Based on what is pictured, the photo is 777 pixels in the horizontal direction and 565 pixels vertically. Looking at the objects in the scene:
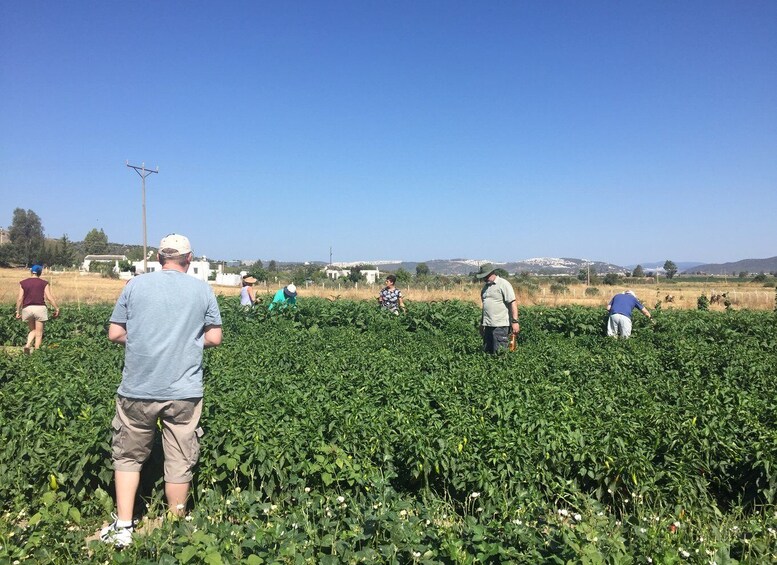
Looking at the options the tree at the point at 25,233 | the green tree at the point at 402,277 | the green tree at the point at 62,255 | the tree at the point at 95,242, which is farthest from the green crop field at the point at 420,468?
the tree at the point at 95,242

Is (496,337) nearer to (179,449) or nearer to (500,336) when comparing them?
(500,336)

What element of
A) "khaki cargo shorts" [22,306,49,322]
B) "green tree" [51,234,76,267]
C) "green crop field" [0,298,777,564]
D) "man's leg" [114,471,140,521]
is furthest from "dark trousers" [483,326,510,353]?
"green tree" [51,234,76,267]

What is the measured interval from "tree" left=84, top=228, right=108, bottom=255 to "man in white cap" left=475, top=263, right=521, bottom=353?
122 meters

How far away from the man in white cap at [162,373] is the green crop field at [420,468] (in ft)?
0.89

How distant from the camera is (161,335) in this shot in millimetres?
3955

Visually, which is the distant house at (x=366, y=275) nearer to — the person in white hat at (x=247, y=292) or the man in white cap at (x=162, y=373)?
the person in white hat at (x=247, y=292)

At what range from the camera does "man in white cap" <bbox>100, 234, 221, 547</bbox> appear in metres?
3.93

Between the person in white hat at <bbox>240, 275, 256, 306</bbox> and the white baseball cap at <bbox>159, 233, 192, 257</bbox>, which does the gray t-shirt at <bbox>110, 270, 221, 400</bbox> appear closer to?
the white baseball cap at <bbox>159, 233, 192, 257</bbox>

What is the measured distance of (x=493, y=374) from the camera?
21.8 ft

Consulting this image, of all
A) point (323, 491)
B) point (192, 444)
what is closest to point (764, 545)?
point (323, 491)

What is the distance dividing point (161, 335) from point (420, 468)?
216 cm

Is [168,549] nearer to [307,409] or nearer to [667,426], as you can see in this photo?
[307,409]

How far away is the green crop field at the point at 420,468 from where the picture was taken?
3088 mm

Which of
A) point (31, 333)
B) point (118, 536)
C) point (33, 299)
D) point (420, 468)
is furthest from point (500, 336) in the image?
point (31, 333)
